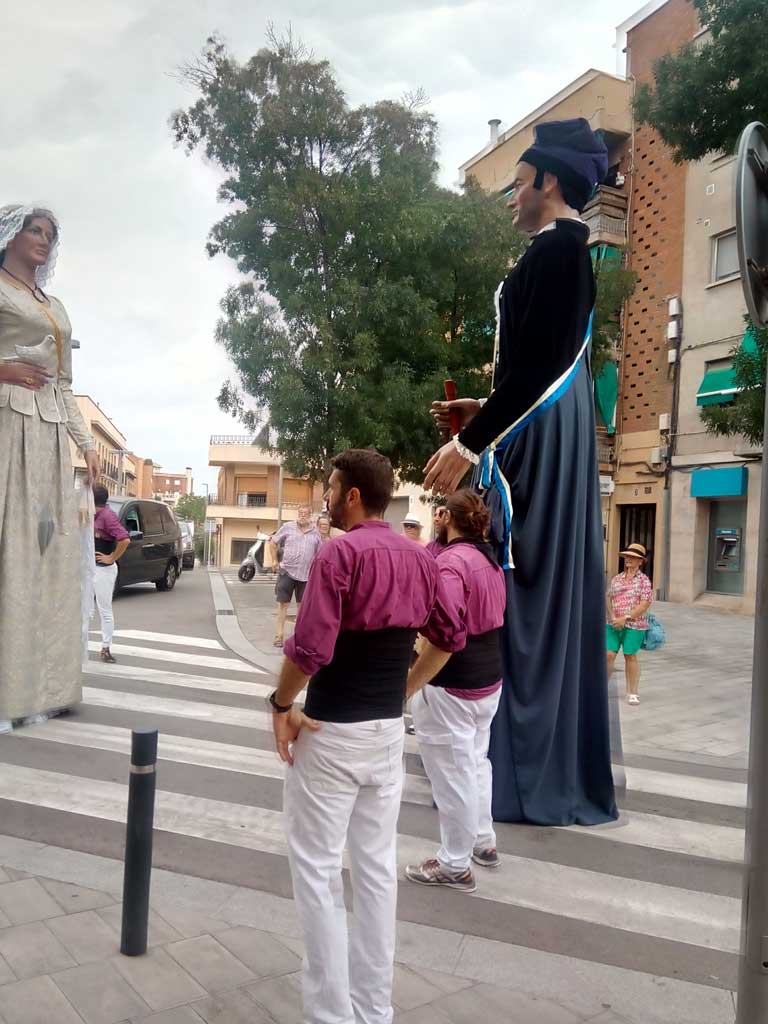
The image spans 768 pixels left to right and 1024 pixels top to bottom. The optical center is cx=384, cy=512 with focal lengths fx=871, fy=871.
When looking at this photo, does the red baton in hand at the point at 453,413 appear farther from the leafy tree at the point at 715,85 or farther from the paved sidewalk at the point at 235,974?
the leafy tree at the point at 715,85

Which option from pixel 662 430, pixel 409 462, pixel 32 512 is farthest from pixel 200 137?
pixel 662 430

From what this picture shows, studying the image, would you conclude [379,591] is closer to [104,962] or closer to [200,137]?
[104,962]

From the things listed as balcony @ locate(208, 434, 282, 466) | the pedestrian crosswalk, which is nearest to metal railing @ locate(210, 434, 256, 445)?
balcony @ locate(208, 434, 282, 466)

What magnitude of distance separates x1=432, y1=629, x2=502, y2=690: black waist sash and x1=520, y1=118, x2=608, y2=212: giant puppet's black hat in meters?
1.99

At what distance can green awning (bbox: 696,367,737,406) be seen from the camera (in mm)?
20438

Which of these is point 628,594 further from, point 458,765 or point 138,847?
point 138,847

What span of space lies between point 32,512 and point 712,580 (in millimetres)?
18737

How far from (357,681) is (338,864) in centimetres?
49

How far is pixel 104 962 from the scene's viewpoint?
2.66 m

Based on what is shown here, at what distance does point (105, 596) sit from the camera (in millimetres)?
8688

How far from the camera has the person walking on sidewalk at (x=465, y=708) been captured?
11.3 feet

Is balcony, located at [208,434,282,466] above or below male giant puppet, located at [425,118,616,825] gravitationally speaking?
above

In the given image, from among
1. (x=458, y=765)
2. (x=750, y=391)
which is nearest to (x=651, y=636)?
(x=750, y=391)

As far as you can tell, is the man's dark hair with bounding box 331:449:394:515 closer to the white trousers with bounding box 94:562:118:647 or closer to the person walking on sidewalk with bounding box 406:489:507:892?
the person walking on sidewalk with bounding box 406:489:507:892
